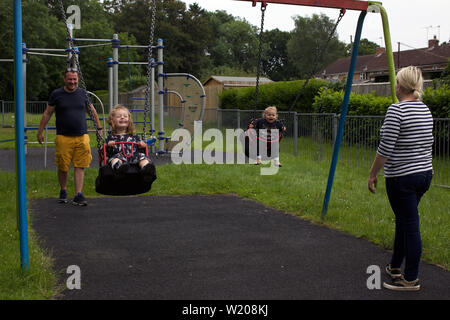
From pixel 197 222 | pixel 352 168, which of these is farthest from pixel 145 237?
pixel 352 168

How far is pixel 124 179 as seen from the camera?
548 centimetres

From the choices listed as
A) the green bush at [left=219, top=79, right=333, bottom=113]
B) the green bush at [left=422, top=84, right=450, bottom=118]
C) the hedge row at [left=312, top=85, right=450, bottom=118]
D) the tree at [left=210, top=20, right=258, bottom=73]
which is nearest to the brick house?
the tree at [left=210, top=20, right=258, bottom=73]

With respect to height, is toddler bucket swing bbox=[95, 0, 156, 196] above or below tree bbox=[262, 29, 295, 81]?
below

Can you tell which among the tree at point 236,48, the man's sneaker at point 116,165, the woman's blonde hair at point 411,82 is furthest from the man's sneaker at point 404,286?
the tree at point 236,48

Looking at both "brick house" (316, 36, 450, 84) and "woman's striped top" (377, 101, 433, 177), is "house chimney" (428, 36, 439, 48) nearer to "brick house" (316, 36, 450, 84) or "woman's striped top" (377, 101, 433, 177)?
"brick house" (316, 36, 450, 84)

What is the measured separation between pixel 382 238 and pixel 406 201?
5.85ft

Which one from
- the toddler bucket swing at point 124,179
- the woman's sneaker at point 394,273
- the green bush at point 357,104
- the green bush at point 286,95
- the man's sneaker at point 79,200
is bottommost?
the woman's sneaker at point 394,273

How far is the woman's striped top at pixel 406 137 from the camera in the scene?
4.02m

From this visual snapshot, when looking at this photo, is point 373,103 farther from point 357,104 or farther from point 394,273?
point 394,273

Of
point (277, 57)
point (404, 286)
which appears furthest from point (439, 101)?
point (277, 57)

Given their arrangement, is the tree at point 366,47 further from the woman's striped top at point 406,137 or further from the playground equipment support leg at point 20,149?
the playground equipment support leg at point 20,149

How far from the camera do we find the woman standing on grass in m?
4.03

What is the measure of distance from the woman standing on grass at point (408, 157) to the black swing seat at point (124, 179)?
2491 millimetres

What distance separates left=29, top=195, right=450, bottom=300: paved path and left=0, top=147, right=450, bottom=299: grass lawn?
0.78 ft
